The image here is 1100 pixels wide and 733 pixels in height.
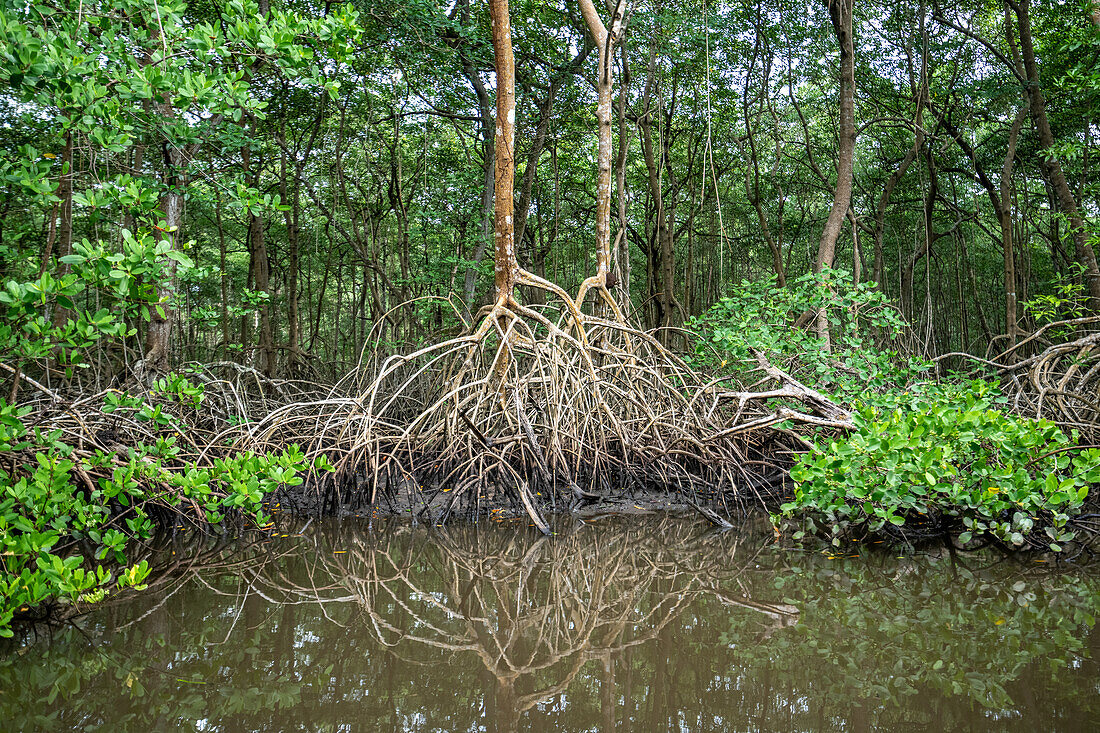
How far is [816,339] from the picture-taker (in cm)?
513

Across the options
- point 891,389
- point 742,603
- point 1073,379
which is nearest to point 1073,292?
point 1073,379

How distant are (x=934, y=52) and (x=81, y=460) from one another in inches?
408

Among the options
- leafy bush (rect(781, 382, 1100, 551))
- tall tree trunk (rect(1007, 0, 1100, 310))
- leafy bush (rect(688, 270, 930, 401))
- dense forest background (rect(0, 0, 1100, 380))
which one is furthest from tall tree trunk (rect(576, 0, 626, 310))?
tall tree trunk (rect(1007, 0, 1100, 310))

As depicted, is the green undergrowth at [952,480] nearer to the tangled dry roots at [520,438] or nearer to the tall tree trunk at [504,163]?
the tangled dry roots at [520,438]

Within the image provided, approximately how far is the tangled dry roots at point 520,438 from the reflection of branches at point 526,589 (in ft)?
1.41

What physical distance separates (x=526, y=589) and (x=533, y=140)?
797 cm

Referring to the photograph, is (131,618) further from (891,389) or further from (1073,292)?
(1073,292)

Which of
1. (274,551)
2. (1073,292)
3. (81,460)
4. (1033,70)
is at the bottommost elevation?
(274,551)

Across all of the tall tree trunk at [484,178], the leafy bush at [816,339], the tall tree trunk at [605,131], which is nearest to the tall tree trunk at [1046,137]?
the leafy bush at [816,339]

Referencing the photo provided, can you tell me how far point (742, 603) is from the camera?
2453mm

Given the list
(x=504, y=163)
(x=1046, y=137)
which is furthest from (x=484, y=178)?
(x=1046, y=137)

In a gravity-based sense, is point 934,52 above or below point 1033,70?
above

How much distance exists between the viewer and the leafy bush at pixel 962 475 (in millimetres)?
2803

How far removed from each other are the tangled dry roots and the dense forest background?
0.92 m
